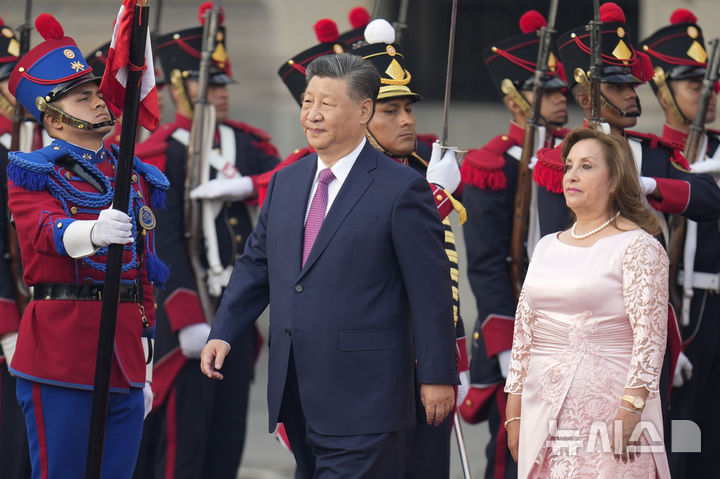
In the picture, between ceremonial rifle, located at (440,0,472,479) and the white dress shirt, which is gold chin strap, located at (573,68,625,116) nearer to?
ceremonial rifle, located at (440,0,472,479)

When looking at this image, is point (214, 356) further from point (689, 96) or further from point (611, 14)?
point (689, 96)

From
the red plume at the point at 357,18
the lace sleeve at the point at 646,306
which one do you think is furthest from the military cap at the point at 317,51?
the lace sleeve at the point at 646,306

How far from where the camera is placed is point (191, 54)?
7043 millimetres

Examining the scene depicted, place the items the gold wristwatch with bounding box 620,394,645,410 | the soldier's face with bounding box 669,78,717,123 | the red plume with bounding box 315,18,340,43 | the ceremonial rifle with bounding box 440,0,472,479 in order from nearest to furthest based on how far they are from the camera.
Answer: the gold wristwatch with bounding box 620,394,645,410 < the ceremonial rifle with bounding box 440,0,472,479 < the red plume with bounding box 315,18,340,43 < the soldier's face with bounding box 669,78,717,123

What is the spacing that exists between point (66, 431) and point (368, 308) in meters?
1.11

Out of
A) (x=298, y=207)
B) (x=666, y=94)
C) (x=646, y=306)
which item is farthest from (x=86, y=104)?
(x=666, y=94)

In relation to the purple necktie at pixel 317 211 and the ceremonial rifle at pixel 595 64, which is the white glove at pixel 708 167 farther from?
the purple necktie at pixel 317 211

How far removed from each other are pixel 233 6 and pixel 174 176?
4189 millimetres

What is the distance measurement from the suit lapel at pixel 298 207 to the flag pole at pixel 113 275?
20.7 inches

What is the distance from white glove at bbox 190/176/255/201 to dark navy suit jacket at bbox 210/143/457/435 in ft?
7.27

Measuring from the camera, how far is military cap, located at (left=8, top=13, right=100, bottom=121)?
4.73 meters

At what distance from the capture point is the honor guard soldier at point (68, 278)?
15.0 ft

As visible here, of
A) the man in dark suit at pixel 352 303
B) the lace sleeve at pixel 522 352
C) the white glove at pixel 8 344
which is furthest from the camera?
the white glove at pixel 8 344

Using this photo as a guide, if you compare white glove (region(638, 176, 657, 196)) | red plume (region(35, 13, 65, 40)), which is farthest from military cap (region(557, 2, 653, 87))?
red plume (region(35, 13, 65, 40))
